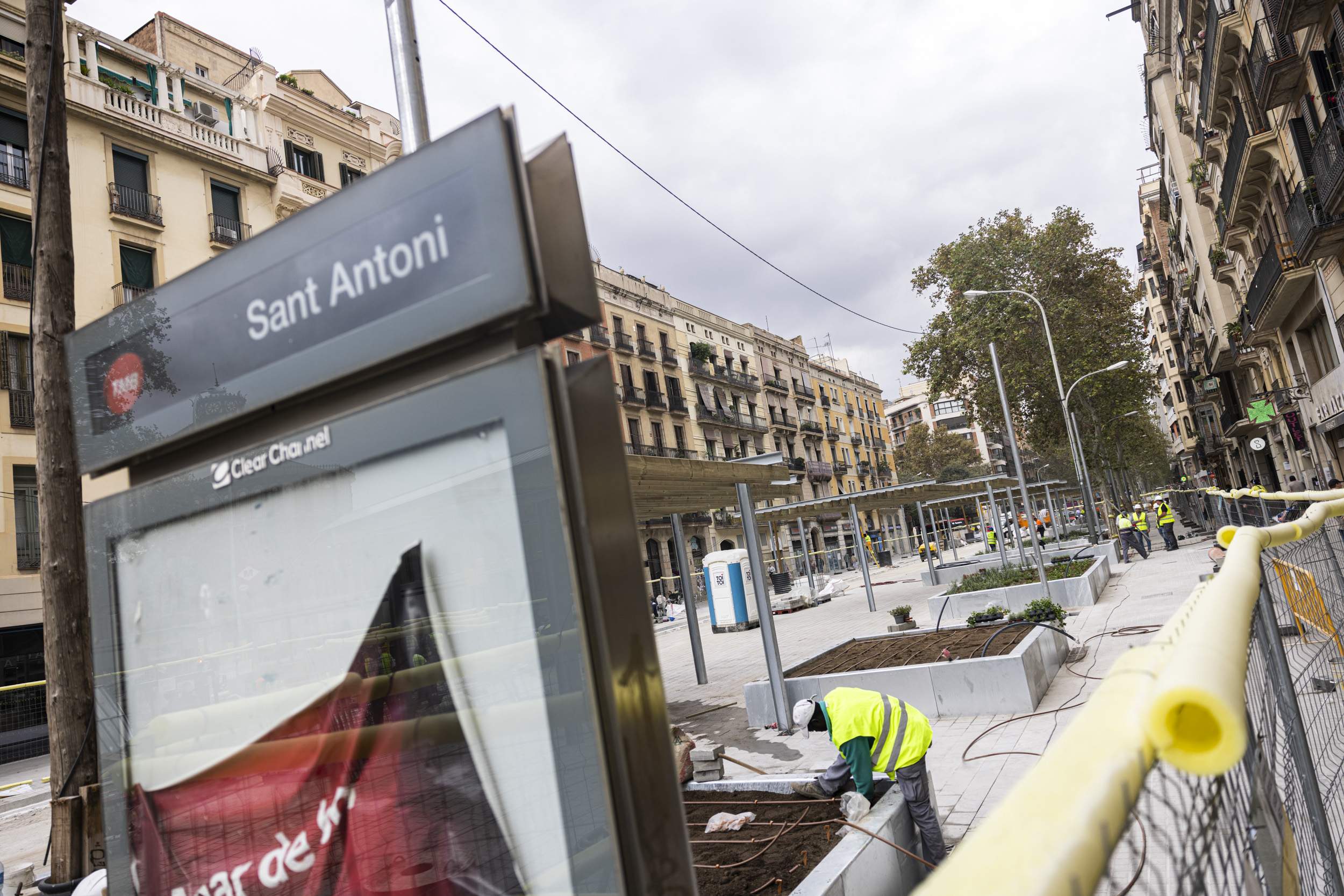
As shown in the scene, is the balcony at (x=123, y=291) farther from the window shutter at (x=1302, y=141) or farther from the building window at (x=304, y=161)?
the window shutter at (x=1302, y=141)

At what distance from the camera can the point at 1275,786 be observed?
1812 millimetres

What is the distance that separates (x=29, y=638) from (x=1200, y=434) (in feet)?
201

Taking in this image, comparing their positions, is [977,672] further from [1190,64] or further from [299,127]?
[1190,64]

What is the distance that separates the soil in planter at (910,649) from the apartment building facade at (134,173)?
13626 millimetres

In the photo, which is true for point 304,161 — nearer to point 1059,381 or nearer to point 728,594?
point 728,594

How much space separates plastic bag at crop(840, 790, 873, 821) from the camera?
4.92m

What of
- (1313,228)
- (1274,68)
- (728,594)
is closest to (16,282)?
(728,594)

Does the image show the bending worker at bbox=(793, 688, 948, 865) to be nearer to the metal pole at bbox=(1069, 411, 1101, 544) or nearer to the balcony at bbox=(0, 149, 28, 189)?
the balcony at bbox=(0, 149, 28, 189)

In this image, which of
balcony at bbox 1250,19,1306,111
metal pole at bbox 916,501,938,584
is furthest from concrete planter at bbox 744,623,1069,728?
balcony at bbox 1250,19,1306,111

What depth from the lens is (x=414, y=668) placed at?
156 centimetres

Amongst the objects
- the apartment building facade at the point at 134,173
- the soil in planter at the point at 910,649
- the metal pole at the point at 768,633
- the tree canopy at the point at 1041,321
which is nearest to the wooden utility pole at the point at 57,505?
the metal pole at the point at 768,633

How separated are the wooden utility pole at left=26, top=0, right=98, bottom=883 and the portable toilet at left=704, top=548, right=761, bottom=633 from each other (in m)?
17.5

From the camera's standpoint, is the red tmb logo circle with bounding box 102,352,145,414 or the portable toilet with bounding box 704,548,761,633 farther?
the portable toilet with bounding box 704,548,761,633

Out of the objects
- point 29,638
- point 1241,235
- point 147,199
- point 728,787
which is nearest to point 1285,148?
point 1241,235
